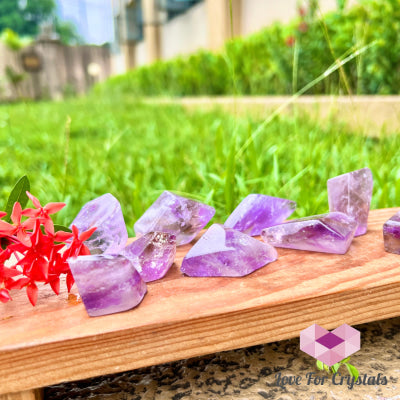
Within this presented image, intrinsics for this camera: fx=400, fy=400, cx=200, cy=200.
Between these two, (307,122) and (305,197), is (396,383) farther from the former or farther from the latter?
(307,122)

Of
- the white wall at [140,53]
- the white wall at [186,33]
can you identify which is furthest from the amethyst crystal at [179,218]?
the white wall at [140,53]

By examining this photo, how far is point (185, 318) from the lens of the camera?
0.47m

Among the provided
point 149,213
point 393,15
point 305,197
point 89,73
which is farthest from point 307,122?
point 89,73

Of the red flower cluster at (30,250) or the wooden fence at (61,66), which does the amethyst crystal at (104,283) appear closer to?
the red flower cluster at (30,250)

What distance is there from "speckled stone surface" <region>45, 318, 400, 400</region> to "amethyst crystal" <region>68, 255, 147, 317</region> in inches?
6.1

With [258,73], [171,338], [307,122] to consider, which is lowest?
[171,338]

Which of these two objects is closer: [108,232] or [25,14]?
[108,232]

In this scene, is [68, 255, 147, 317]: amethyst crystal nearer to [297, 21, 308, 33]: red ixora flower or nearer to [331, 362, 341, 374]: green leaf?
[331, 362, 341, 374]: green leaf

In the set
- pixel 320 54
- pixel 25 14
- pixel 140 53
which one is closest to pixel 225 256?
pixel 320 54

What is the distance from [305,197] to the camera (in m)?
1.13

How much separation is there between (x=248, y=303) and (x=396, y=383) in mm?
255

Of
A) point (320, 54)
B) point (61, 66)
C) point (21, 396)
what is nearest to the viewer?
point (21, 396)

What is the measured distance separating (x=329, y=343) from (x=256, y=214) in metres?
0.28

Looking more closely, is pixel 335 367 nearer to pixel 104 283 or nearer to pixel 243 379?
pixel 243 379
